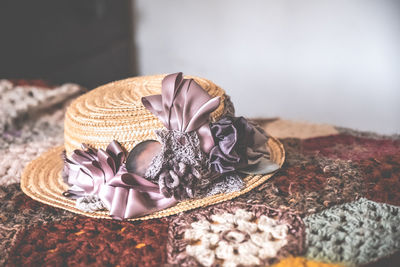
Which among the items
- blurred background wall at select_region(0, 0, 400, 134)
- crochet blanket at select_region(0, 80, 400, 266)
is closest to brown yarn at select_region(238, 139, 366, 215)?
crochet blanket at select_region(0, 80, 400, 266)

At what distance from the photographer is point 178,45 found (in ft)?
7.95

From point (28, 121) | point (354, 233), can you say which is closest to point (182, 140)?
point (354, 233)

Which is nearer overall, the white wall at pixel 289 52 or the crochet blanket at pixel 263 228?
the crochet blanket at pixel 263 228

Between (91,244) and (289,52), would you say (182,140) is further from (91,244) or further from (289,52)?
(289,52)

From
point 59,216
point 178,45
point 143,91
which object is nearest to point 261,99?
point 178,45

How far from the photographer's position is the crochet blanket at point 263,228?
605 mm

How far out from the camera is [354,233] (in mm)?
627

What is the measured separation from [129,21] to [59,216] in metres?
1.91

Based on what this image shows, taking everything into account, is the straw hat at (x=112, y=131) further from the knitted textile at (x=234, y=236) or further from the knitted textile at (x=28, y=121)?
the knitted textile at (x=28, y=121)

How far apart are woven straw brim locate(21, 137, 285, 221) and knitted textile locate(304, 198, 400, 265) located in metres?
0.16

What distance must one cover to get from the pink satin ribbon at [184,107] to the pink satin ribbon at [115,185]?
0.11m

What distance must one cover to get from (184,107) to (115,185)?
0.64 ft

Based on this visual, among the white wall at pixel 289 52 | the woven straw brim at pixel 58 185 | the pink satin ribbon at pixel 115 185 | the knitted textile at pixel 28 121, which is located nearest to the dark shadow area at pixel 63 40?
the knitted textile at pixel 28 121

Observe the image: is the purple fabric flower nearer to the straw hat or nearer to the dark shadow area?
the straw hat
